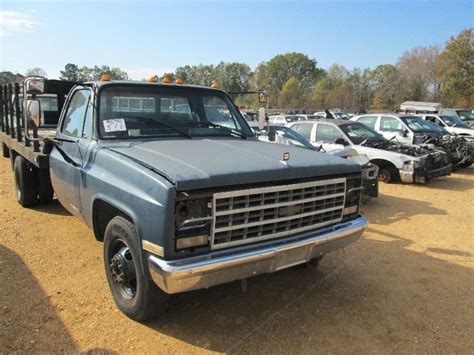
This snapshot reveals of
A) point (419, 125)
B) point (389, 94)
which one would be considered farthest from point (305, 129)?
point (389, 94)

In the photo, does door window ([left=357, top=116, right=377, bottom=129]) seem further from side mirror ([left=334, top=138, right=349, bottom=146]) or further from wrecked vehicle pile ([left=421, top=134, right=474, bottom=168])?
side mirror ([left=334, top=138, right=349, bottom=146])

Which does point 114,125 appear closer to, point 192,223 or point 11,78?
point 192,223

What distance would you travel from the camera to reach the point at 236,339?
324 centimetres

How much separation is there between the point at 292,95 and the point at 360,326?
83.0 m

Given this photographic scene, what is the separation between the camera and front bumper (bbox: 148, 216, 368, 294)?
2734 mm

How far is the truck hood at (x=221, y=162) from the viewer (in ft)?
9.58

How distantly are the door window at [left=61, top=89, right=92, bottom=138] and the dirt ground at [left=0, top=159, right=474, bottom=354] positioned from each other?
1502mm

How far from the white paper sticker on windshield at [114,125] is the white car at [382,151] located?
6572 millimetres

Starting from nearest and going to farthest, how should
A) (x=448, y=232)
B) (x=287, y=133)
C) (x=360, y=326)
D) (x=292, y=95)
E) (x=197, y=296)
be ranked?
(x=360, y=326) → (x=197, y=296) → (x=448, y=232) → (x=287, y=133) → (x=292, y=95)

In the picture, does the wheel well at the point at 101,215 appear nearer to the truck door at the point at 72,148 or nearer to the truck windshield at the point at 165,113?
the truck door at the point at 72,148

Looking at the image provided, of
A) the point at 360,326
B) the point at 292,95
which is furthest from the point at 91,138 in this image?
the point at 292,95

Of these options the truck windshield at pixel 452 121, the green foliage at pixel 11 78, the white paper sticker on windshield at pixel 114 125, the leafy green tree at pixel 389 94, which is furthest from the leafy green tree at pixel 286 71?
the white paper sticker on windshield at pixel 114 125

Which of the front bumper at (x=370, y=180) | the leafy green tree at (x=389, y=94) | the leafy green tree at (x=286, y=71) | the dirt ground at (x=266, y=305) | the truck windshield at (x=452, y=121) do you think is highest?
the leafy green tree at (x=286, y=71)

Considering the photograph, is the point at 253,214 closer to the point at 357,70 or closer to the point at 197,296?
the point at 197,296
